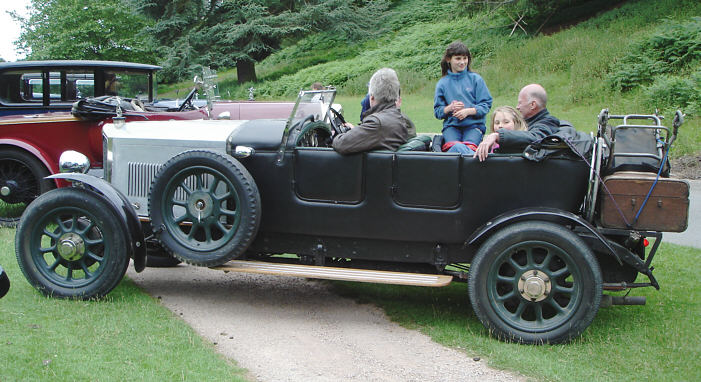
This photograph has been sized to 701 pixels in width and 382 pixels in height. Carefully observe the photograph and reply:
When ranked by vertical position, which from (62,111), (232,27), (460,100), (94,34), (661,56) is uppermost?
(232,27)

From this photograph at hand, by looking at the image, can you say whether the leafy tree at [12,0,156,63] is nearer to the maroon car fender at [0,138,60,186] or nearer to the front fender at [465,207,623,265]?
the maroon car fender at [0,138,60,186]

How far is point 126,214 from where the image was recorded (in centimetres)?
479

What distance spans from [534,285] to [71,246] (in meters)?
3.29

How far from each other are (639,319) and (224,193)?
312cm

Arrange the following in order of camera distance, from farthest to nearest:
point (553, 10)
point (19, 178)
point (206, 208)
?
point (553, 10) → point (19, 178) → point (206, 208)

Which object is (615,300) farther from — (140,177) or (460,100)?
(140,177)

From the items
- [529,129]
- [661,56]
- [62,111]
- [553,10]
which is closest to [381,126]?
[529,129]

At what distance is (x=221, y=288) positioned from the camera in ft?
18.1

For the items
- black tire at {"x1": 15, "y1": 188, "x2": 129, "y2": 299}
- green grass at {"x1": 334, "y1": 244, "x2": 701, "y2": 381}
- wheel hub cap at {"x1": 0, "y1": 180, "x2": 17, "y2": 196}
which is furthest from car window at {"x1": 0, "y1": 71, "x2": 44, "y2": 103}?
green grass at {"x1": 334, "y1": 244, "x2": 701, "y2": 381}

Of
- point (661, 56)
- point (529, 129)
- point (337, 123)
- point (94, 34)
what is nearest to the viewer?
point (529, 129)

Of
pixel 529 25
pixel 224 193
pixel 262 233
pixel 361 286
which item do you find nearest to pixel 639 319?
pixel 361 286

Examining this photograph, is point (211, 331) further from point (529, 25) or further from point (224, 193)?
point (529, 25)

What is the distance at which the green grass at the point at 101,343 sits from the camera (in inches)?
142

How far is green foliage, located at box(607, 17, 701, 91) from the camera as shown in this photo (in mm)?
14930
